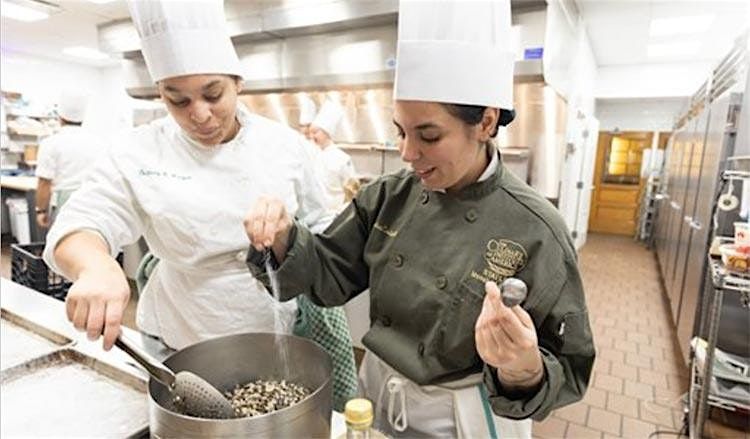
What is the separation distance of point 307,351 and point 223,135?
0.56 meters

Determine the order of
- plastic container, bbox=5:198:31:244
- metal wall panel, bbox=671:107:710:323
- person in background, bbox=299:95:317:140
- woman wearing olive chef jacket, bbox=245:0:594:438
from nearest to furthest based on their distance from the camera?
woman wearing olive chef jacket, bbox=245:0:594:438, metal wall panel, bbox=671:107:710:323, person in background, bbox=299:95:317:140, plastic container, bbox=5:198:31:244

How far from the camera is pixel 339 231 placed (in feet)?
3.30

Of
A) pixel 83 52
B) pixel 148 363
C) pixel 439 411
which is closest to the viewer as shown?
pixel 148 363

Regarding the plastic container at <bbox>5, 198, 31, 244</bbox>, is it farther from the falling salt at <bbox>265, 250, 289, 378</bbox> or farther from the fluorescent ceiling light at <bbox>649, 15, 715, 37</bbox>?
the fluorescent ceiling light at <bbox>649, 15, 715, 37</bbox>

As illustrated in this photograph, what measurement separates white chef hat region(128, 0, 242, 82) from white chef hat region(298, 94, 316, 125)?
323 cm

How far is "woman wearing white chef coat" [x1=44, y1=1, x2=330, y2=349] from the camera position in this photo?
95 centimetres

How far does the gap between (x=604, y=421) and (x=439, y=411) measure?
204 centimetres

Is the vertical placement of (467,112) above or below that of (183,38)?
below

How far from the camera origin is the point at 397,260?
895mm

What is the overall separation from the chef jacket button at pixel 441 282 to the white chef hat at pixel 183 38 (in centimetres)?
67

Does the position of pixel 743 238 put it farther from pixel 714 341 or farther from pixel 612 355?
pixel 612 355

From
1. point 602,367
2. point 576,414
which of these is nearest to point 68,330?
A: point 576,414

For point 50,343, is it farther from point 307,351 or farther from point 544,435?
point 544,435

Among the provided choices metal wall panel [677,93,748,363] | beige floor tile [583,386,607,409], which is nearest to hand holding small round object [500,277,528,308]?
beige floor tile [583,386,607,409]
